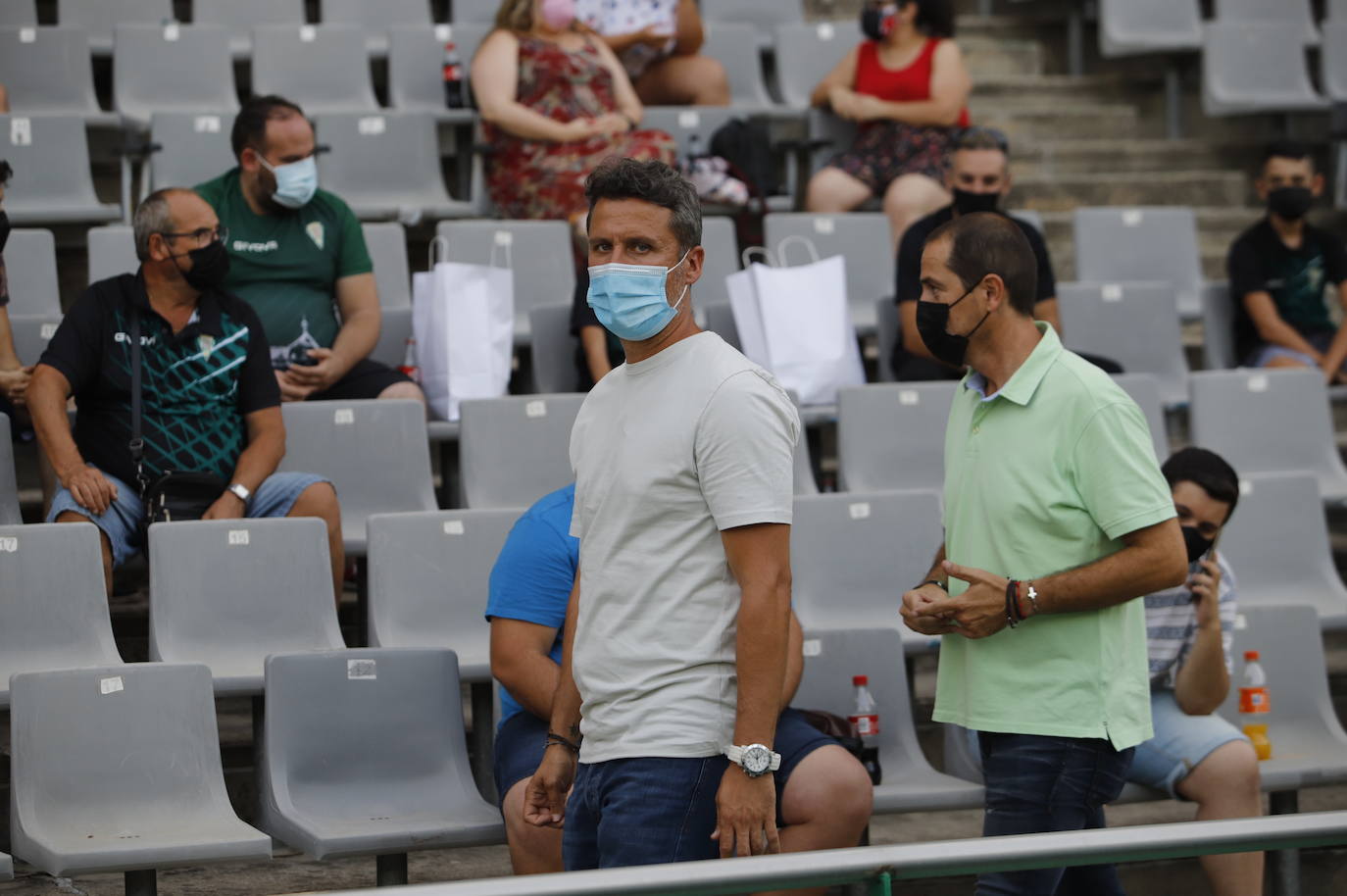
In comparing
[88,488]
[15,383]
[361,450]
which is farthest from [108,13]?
[88,488]

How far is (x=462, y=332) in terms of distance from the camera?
15.8 ft

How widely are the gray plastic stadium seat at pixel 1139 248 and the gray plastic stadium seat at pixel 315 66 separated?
263 cm

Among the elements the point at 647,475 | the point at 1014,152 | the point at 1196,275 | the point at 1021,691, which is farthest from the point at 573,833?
the point at 1014,152

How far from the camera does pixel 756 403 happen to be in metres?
2.18

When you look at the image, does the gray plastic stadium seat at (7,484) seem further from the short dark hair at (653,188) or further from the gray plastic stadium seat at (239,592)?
the short dark hair at (653,188)

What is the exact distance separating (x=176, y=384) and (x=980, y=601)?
89.3 inches

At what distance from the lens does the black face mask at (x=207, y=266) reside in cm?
408

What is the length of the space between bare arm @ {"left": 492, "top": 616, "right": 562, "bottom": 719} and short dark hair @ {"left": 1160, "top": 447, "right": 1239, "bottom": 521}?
1.27 metres

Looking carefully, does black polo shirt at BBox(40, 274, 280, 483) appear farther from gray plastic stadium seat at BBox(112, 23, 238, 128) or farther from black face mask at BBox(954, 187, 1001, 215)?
gray plastic stadium seat at BBox(112, 23, 238, 128)

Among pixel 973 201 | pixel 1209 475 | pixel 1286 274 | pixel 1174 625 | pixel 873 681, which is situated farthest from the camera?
pixel 1286 274

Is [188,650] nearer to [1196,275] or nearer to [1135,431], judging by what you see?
[1135,431]

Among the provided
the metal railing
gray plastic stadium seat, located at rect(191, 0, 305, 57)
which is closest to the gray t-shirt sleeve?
the metal railing

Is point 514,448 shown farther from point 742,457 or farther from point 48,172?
point 742,457

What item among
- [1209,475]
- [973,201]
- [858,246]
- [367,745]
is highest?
[973,201]
